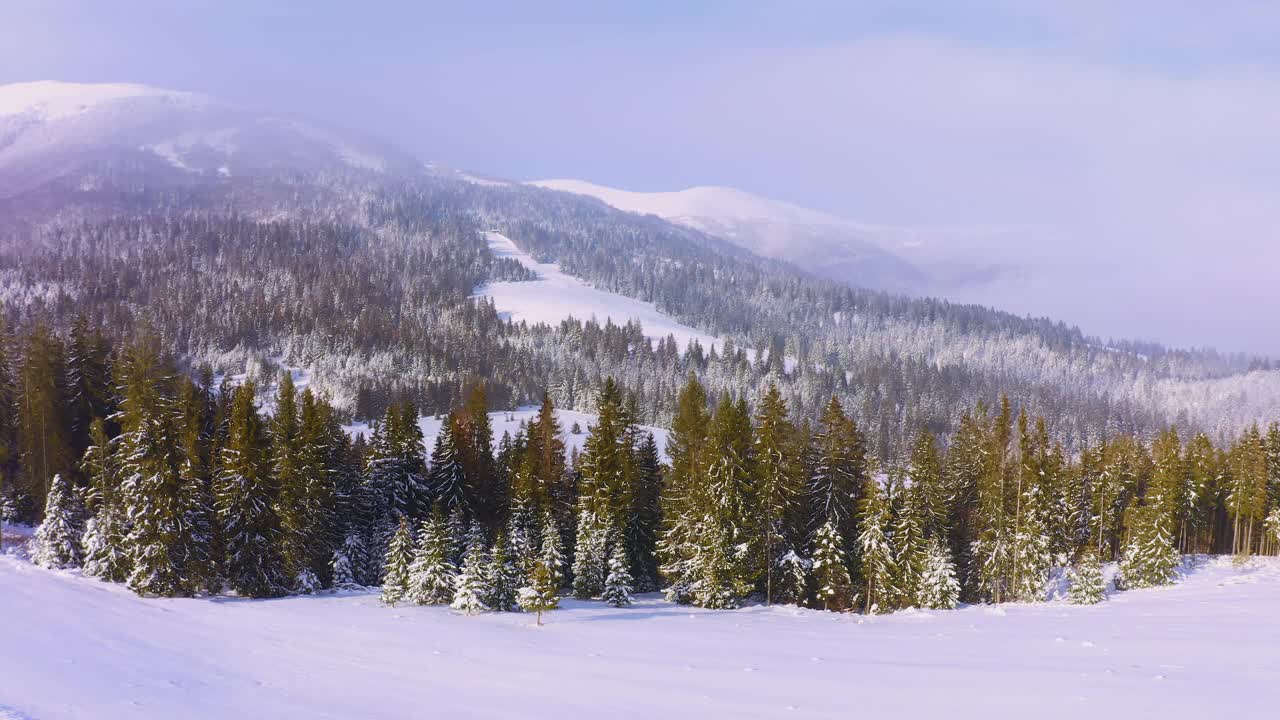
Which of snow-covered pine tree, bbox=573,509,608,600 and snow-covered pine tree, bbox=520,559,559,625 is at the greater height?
snow-covered pine tree, bbox=520,559,559,625

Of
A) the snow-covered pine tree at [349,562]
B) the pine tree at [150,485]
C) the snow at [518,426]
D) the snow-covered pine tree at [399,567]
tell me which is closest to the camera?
the pine tree at [150,485]

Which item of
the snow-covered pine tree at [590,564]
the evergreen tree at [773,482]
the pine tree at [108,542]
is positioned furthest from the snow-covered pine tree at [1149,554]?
the pine tree at [108,542]

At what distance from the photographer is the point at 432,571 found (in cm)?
3844

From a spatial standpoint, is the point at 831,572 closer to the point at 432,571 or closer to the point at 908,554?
the point at 908,554

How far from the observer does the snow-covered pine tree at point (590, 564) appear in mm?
44875

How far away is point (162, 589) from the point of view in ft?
124

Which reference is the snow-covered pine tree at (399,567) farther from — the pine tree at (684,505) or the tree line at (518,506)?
the pine tree at (684,505)

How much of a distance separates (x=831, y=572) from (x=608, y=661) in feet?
72.6

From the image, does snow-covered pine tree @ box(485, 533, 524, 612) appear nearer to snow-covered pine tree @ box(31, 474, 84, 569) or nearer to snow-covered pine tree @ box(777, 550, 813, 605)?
snow-covered pine tree @ box(777, 550, 813, 605)

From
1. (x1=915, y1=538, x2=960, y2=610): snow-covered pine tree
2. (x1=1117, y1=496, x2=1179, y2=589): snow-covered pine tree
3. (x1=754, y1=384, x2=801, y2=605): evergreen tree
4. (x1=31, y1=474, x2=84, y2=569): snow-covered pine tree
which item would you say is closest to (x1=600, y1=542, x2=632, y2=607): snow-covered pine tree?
(x1=754, y1=384, x2=801, y2=605): evergreen tree

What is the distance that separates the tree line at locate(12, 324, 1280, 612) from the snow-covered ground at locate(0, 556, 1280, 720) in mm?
3457

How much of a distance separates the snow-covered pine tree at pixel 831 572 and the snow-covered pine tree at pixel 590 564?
40.3 feet

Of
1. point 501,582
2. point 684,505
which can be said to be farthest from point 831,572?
point 501,582

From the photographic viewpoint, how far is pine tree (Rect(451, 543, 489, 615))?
120 feet
